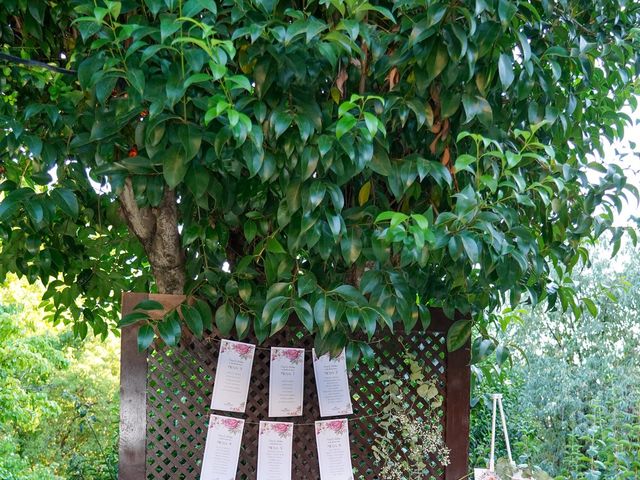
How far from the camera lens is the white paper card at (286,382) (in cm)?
249

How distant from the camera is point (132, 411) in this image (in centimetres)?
249

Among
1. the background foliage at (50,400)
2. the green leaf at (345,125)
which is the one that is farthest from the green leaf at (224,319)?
the background foliage at (50,400)

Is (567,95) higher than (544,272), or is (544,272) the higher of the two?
(567,95)

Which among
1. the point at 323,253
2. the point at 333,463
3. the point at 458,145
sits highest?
the point at 458,145

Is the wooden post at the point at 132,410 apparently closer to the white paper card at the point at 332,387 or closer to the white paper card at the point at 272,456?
the white paper card at the point at 272,456

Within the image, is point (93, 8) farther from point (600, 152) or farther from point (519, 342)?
point (519, 342)

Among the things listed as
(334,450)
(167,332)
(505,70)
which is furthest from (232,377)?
(505,70)

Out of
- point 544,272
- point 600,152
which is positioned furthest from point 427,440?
point 600,152

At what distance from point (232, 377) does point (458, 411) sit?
2.87ft

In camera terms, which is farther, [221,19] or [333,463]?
[333,463]

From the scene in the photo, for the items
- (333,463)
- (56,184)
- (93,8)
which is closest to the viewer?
(93,8)

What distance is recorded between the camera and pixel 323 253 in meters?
1.95

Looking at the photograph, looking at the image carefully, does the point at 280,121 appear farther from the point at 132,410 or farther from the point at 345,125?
the point at 132,410

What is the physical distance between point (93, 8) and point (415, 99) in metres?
0.87
